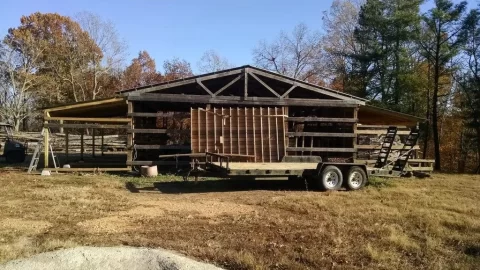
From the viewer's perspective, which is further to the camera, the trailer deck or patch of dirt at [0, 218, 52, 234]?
the trailer deck

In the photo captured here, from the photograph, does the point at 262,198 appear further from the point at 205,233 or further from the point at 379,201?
the point at 205,233

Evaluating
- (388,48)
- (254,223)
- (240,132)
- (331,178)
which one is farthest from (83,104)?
(388,48)

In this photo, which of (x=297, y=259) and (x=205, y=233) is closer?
(x=297, y=259)

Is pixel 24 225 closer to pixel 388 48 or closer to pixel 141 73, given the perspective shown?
pixel 388 48

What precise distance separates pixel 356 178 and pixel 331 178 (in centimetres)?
97

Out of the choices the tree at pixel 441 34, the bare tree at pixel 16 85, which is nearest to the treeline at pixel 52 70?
the bare tree at pixel 16 85

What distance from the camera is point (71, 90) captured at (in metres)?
49.9

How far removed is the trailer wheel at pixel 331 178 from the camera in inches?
537

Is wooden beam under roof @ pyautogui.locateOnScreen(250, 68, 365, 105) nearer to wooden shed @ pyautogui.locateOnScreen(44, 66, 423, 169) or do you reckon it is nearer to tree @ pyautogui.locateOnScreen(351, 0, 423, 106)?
wooden shed @ pyautogui.locateOnScreen(44, 66, 423, 169)

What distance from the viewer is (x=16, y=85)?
49188 millimetres

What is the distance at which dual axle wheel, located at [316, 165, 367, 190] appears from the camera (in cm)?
1366

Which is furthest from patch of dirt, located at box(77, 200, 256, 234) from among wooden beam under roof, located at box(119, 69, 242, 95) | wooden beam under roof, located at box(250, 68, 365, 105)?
wooden beam under roof, located at box(250, 68, 365, 105)

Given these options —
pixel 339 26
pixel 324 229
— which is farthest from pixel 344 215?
pixel 339 26

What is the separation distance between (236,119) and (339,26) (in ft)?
106
